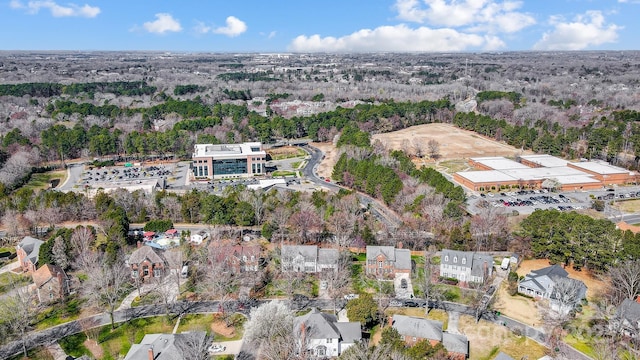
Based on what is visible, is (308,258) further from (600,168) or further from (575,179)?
(600,168)

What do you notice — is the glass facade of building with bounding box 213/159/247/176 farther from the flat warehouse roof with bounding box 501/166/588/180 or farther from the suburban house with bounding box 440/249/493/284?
the suburban house with bounding box 440/249/493/284

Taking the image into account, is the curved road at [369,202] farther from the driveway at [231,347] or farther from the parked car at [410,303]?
the driveway at [231,347]

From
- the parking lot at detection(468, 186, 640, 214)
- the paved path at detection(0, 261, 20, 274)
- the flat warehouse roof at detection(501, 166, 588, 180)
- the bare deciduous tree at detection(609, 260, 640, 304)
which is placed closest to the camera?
the bare deciduous tree at detection(609, 260, 640, 304)

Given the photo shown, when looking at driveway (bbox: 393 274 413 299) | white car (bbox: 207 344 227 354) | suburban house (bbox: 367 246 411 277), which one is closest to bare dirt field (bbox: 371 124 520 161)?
suburban house (bbox: 367 246 411 277)

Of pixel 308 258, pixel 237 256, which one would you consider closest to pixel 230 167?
pixel 237 256

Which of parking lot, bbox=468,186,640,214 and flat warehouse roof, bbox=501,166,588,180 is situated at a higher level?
flat warehouse roof, bbox=501,166,588,180

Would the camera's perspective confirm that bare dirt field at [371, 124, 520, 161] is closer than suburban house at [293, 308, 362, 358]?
No

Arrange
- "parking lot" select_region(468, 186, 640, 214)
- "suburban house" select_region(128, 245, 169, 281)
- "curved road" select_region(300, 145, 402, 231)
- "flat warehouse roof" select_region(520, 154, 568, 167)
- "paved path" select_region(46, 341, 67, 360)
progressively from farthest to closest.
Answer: "flat warehouse roof" select_region(520, 154, 568, 167) → "parking lot" select_region(468, 186, 640, 214) → "curved road" select_region(300, 145, 402, 231) → "suburban house" select_region(128, 245, 169, 281) → "paved path" select_region(46, 341, 67, 360)

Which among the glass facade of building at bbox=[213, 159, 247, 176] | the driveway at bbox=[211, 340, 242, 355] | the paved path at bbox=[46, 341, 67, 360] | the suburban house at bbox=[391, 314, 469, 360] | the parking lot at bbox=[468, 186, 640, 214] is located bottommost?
the paved path at bbox=[46, 341, 67, 360]
